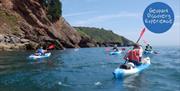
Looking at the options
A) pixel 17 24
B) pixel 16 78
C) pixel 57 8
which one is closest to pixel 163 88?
pixel 16 78

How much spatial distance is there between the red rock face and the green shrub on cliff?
3.21m

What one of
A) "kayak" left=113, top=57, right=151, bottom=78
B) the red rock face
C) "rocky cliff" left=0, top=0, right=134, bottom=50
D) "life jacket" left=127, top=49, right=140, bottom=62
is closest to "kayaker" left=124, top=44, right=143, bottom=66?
"life jacket" left=127, top=49, right=140, bottom=62

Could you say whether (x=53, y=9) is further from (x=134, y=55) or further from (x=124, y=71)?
(x=124, y=71)

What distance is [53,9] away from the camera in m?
104

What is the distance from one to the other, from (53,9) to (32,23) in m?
14.4

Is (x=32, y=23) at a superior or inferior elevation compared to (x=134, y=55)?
superior

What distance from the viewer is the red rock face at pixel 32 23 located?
8775 cm

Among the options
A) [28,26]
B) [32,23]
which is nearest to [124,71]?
[28,26]

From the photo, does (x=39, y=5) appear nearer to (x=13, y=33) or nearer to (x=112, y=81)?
(x=13, y=33)

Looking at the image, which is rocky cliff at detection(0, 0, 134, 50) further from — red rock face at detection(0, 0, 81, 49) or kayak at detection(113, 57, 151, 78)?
kayak at detection(113, 57, 151, 78)

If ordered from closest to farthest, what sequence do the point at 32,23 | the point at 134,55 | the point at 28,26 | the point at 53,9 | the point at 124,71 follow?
1. the point at 124,71
2. the point at 134,55
3. the point at 28,26
4. the point at 32,23
5. the point at 53,9

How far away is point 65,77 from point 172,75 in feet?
33.6

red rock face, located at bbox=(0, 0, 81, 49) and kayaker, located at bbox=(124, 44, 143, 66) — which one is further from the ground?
red rock face, located at bbox=(0, 0, 81, 49)

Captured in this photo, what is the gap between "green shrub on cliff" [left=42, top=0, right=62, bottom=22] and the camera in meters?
104
